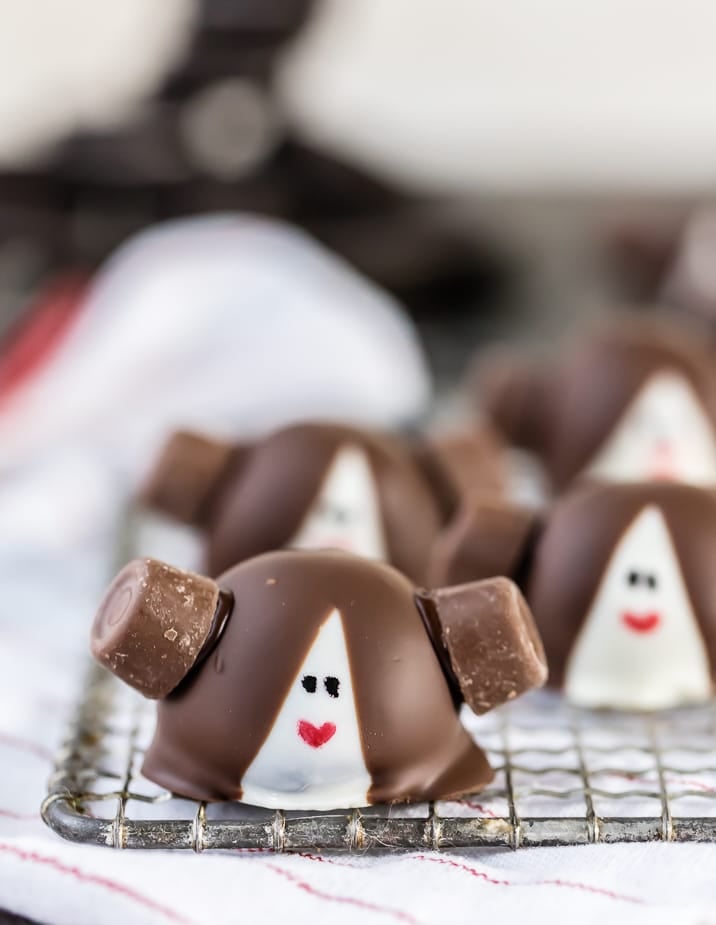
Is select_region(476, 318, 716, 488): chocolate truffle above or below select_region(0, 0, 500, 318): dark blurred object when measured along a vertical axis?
above

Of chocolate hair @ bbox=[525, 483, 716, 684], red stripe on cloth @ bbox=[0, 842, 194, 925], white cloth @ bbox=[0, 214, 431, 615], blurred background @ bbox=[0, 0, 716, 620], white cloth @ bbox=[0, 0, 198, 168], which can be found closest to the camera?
red stripe on cloth @ bbox=[0, 842, 194, 925]

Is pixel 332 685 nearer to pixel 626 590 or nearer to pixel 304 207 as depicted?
pixel 626 590

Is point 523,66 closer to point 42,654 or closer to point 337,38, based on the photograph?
point 337,38

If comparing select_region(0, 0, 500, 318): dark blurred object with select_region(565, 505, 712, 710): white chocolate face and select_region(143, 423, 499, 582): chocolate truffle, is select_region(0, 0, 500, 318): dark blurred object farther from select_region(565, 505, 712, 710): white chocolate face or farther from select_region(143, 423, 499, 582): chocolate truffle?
select_region(565, 505, 712, 710): white chocolate face

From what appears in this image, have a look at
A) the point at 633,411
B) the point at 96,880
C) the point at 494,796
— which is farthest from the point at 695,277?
the point at 96,880

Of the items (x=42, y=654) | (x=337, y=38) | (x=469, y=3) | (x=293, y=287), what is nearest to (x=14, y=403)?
(x=293, y=287)

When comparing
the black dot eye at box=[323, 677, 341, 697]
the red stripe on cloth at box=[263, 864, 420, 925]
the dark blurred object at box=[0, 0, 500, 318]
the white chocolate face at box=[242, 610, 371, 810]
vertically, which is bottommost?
Result: the dark blurred object at box=[0, 0, 500, 318]

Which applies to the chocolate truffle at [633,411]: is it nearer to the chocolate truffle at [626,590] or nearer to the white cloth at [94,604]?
the chocolate truffle at [626,590]

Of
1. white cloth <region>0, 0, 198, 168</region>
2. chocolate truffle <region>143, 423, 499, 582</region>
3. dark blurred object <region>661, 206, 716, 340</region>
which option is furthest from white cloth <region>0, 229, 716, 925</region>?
white cloth <region>0, 0, 198, 168</region>
